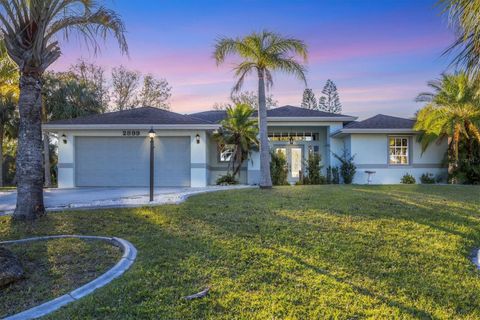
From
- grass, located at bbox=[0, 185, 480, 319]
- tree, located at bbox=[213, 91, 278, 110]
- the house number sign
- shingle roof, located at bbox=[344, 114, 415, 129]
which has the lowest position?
grass, located at bbox=[0, 185, 480, 319]

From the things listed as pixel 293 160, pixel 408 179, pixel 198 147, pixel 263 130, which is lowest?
pixel 408 179

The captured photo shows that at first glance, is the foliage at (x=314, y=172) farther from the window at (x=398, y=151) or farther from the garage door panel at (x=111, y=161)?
the garage door panel at (x=111, y=161)

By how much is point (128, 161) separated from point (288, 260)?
12.9 m

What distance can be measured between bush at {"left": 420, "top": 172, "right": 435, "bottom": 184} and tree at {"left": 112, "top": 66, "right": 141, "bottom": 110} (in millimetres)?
24892

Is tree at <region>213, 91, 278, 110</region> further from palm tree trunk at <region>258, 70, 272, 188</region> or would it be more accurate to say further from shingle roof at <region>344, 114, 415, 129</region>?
palm tree trunk at <region>258, 70, 272, 188</region>

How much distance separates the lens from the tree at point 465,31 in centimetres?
414

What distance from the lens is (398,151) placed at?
17.7 m

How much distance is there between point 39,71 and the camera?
6.97 metres

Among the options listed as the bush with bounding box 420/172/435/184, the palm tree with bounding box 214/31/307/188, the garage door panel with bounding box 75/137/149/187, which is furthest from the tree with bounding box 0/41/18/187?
the bush with bounding box 420/172/435/184

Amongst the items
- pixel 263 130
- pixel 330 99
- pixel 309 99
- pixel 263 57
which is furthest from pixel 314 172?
Answer: pixel 309 99

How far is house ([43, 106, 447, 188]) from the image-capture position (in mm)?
15766

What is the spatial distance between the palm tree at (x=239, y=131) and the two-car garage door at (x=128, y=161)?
6.34 ft

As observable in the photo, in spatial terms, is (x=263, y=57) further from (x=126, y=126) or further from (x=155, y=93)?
(x=155, y=93)

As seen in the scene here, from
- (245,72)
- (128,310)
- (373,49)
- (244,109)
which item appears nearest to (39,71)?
(128,310)
